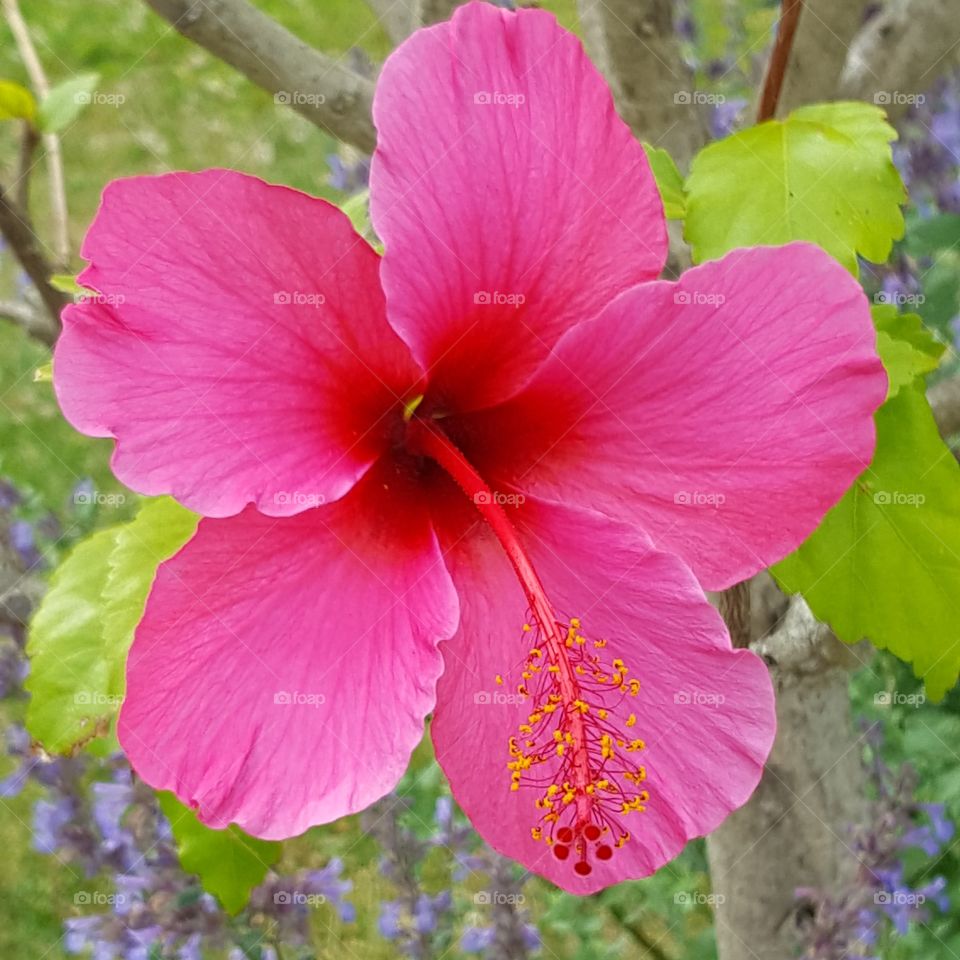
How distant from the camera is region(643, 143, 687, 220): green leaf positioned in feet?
3.02

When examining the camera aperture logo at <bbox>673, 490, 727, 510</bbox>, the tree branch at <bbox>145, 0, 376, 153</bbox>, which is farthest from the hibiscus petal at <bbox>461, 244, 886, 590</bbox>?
the tree branch at <bbox>145, 0, 376, 153</bbox>

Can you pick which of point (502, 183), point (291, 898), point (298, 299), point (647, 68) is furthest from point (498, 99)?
point (291, 898)

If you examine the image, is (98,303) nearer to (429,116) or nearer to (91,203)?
(429,116)

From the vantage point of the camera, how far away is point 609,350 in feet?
2.48

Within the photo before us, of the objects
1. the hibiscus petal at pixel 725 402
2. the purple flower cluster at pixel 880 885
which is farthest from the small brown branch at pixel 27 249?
the purple flower cluster at pixel 880 885

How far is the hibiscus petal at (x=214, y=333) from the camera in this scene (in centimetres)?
67

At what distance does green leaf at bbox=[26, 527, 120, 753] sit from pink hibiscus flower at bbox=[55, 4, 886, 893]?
1.15ft

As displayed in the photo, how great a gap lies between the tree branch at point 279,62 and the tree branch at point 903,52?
0.64 m

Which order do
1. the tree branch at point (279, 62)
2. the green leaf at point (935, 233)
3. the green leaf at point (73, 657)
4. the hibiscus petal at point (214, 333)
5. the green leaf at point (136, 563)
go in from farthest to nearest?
the green leaf at point (935, 233) < the tree branch at point (279, 62) < the green leaf at point (73, 657) < the green leaf at point (136, 563) < the hibiscus petal at point (214, 333)

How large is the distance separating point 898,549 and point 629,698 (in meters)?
0.29

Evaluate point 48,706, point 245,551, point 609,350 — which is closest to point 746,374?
point 609,350

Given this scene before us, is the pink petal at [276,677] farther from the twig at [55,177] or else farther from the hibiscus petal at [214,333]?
the twig at [55,177]

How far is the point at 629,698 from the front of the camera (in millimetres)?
777

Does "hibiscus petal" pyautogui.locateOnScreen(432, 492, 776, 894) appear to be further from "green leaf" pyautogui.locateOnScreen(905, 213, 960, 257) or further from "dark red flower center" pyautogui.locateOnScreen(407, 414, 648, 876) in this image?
"green leaf" pyautogui.locateOnScreen(905, 213, 960, 257)
